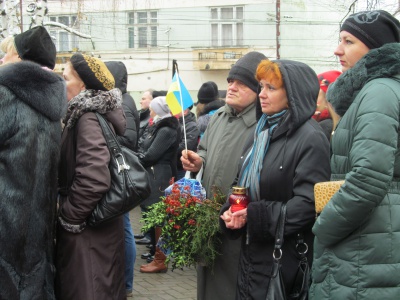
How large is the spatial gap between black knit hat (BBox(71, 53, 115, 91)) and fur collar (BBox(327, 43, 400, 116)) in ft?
5.67

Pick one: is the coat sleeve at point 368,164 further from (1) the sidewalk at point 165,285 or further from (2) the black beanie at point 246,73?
(1) the sidewalk at point 165,285

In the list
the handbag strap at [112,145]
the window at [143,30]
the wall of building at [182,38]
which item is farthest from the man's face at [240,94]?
the window at [143,30]

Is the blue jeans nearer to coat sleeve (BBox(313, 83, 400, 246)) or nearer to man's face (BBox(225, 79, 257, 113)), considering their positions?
man's face (BBox(225, 79, 257, 113))

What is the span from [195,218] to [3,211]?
123 centimetres

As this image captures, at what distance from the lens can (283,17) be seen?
3081 centimetres

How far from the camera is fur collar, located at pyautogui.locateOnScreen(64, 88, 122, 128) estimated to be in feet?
13.3

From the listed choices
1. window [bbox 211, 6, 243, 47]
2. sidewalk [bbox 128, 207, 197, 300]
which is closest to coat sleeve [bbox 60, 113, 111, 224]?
sidewalk [bbox 128, 207, 197, 300]

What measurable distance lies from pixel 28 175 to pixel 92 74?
0.96 meters

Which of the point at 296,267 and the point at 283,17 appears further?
the point at 283,17

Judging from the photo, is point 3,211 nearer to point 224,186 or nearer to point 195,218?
A: point 195,218

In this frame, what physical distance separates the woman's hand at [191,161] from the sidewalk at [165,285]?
215 centimetres

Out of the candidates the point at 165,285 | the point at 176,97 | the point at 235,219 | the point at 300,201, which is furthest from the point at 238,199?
the point at 165,285

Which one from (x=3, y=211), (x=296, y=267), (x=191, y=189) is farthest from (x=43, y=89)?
(x=296, y=267)

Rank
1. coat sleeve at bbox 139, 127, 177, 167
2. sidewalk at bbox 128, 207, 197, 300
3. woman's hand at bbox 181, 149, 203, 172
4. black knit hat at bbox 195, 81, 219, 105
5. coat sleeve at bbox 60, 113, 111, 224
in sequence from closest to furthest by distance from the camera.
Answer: coat sleeve at bbox 60, 113, 111, 224 → woman's hand at bbox 181, 149, 203, 172 → sidewalk at bbox 128, 207, 197, 300 → coat sleeve at bbox 139, 127, 177, 167 → black knit hat at bbox 195, 81, 219, 105
